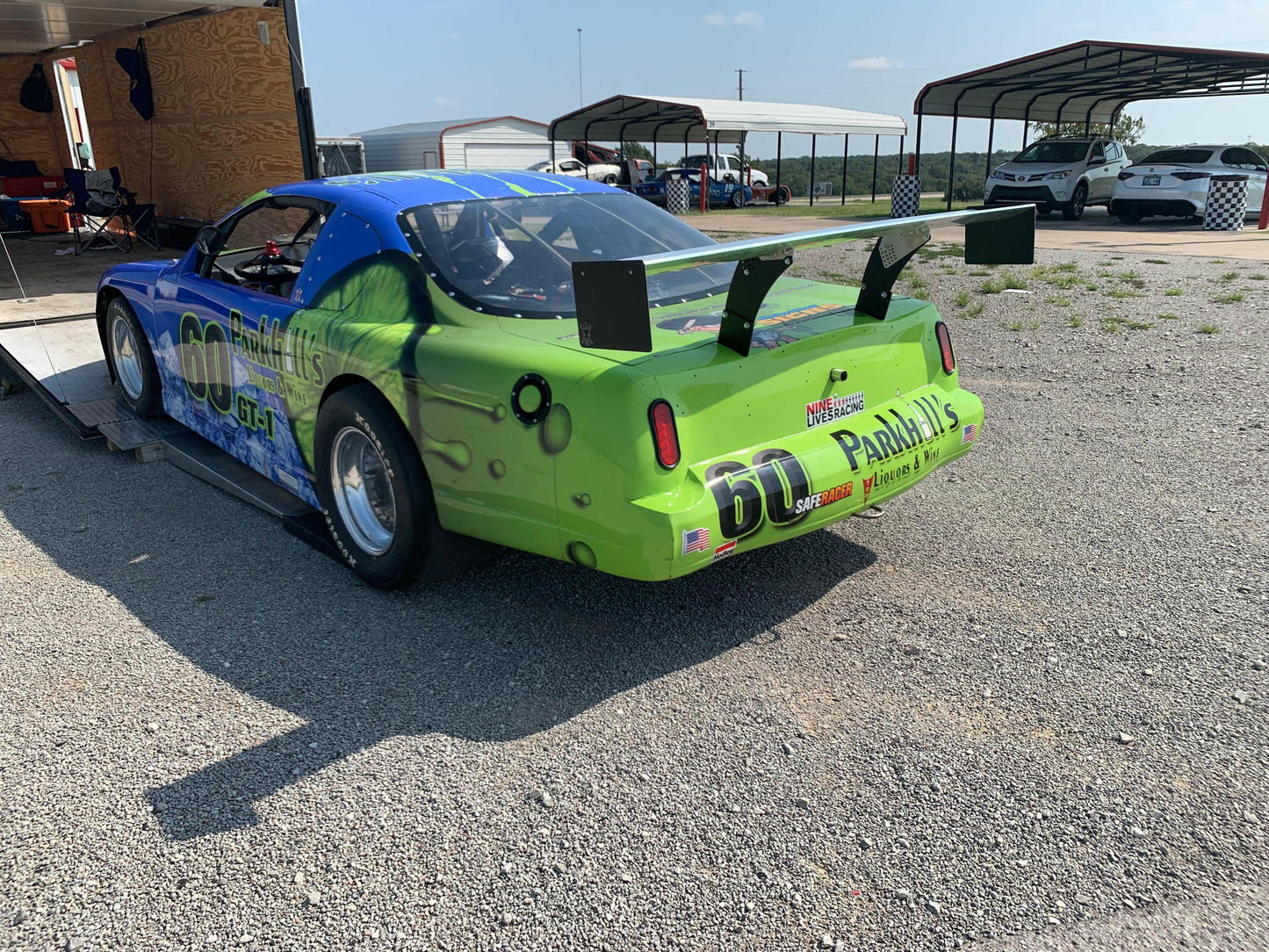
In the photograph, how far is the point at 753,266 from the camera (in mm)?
2881

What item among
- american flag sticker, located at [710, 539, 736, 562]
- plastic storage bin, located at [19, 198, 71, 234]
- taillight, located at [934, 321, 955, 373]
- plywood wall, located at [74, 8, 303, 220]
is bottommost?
american flag sticker, located at [710, 539, 736, 562]

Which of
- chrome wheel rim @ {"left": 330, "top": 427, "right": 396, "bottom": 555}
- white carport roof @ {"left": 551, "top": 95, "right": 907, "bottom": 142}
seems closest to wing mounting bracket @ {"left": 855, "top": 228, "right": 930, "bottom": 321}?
chrome wheel rim @ {"left": 330, "top": 427, "right": 396, "bottom": 555}

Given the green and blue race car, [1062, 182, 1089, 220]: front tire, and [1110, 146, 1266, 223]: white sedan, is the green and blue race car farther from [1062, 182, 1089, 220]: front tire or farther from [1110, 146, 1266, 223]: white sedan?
[1062, 182, 1089, 220]: front tire

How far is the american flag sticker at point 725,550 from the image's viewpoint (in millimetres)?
2752

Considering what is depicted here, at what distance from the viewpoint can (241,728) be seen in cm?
275

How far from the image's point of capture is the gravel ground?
2.07m

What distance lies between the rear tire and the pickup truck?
92.1 feet

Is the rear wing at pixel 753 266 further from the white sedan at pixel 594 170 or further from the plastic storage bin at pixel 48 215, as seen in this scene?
the white sedan at pixel 594 170

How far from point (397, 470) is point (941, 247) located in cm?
1216

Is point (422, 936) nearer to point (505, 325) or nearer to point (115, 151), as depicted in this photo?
point (505, 325)

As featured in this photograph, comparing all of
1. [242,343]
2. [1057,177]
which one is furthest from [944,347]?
[1057,177]

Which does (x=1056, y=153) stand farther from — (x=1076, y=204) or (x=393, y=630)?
(x=393, y=630)

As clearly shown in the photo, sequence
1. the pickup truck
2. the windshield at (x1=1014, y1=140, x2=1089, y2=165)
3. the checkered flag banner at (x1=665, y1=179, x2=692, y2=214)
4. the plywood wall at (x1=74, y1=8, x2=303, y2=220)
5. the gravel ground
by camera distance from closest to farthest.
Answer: the gravel ground → the plywood wall at (x1=74, y1=8, x2=303, y2=220) → the windshield at (x1=1014, y1=140, x2=1089, y2=165) → the checkered flag banner at (x1=665, y1=179, x2=692, y2=214) → the pickup truck

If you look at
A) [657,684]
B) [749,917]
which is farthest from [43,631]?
[749,917]
